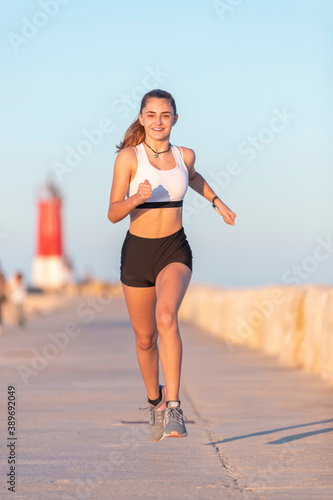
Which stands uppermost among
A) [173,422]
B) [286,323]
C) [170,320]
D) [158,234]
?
[158,234]

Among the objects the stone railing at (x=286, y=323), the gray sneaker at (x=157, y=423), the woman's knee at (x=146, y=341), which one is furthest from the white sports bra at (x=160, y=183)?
the stone railing at (x=286, y=323)

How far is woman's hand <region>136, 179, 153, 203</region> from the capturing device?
5332mm

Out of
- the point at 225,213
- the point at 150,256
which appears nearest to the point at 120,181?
the point at 150,256

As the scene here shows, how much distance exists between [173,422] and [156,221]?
1170 millimetres

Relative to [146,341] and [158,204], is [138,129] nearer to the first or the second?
[158,204]

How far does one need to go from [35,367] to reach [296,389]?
166 inches

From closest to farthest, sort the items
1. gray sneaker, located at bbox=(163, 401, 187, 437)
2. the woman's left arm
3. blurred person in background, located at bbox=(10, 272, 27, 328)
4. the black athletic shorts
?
gray sneaker, located at bbox=(163, 401, 187, 437) → the black athletic shorts → the woman's left arm → blurred person in background, located at bbox=(10, 272, 27, 328)

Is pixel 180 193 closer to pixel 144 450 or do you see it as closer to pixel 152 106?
pixel 152 106

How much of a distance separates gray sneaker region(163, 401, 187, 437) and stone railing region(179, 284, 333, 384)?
4.83 meters

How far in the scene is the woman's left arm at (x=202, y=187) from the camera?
5.92 metres

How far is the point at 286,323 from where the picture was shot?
44.4 feet

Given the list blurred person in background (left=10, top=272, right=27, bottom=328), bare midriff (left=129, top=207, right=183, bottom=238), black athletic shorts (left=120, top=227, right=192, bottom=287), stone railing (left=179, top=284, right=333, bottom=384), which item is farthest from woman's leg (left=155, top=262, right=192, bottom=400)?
blurred person in background (left=10, top=272, right=27, bottom=328)

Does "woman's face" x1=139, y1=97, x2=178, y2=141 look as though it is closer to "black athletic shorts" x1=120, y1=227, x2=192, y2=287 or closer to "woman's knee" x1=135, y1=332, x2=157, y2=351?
"black athletic shorts" x1=120, y1=227, x2=192, y2=287

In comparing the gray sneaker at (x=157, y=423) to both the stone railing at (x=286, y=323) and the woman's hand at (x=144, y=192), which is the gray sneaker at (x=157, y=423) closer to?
the woman's hand at (x=144, y=192)
